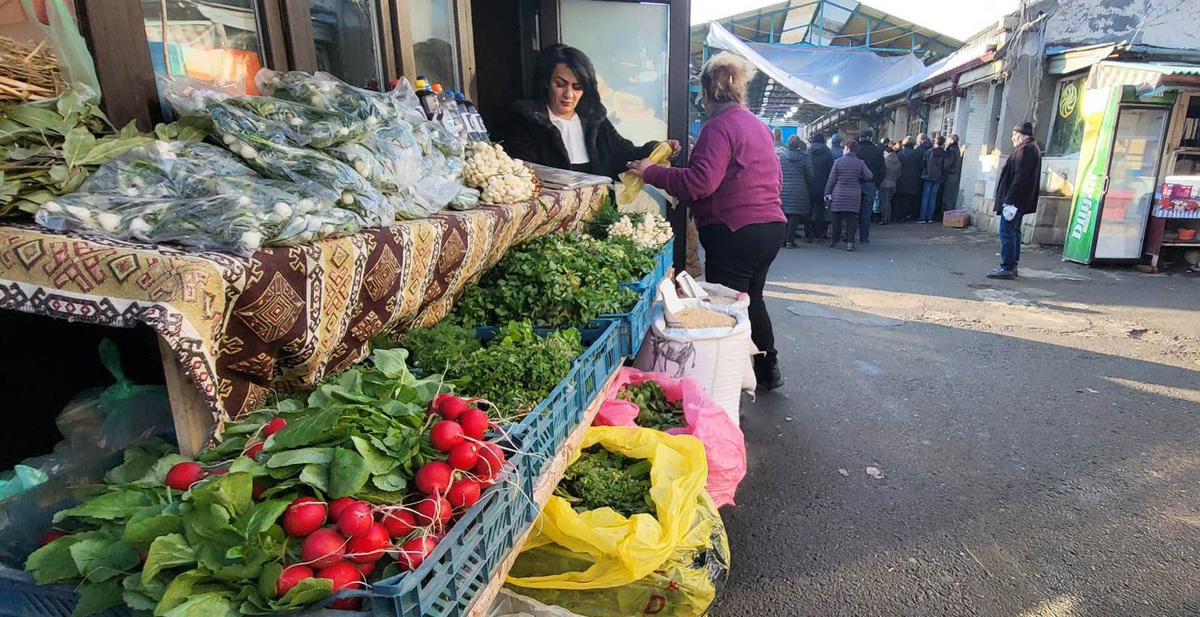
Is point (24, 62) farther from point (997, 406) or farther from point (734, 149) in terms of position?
point (997, 406)

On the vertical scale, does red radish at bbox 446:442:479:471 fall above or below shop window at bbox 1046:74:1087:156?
below

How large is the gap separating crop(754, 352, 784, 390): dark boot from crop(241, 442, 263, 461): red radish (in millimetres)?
3559

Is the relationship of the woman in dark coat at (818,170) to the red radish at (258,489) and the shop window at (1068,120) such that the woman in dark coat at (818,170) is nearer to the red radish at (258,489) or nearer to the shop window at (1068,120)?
the shop window at (1068,120)

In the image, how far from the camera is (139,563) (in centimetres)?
109

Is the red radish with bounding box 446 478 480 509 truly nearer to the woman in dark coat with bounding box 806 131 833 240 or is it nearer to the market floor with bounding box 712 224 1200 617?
the market floor with bounding box 712 224 1200 617

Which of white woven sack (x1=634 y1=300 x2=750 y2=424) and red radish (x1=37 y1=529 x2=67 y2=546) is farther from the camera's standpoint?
white woven sack (x1=634 y1=300 x2=750 y2=424)

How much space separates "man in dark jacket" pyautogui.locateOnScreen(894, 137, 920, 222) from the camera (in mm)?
12844

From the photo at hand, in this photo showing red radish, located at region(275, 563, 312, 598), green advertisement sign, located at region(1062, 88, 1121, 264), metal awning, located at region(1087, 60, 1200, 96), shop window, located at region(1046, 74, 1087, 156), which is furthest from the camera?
shop window, located at region(1046, 74, 1087, 156)

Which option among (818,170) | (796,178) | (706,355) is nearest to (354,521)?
(706,355)

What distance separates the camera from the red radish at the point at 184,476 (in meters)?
1.22

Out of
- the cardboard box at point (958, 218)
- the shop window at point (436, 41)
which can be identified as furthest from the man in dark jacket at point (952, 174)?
the shop window at point (436, 41)

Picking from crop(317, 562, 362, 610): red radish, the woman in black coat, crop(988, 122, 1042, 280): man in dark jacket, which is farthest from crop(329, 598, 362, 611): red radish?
crop(988, 122, 1042, 280): man in dark jacket

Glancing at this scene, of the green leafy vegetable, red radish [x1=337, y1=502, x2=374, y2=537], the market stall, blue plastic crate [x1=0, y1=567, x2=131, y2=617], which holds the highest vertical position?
the market stall

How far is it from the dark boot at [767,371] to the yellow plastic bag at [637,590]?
2499 millimetres
